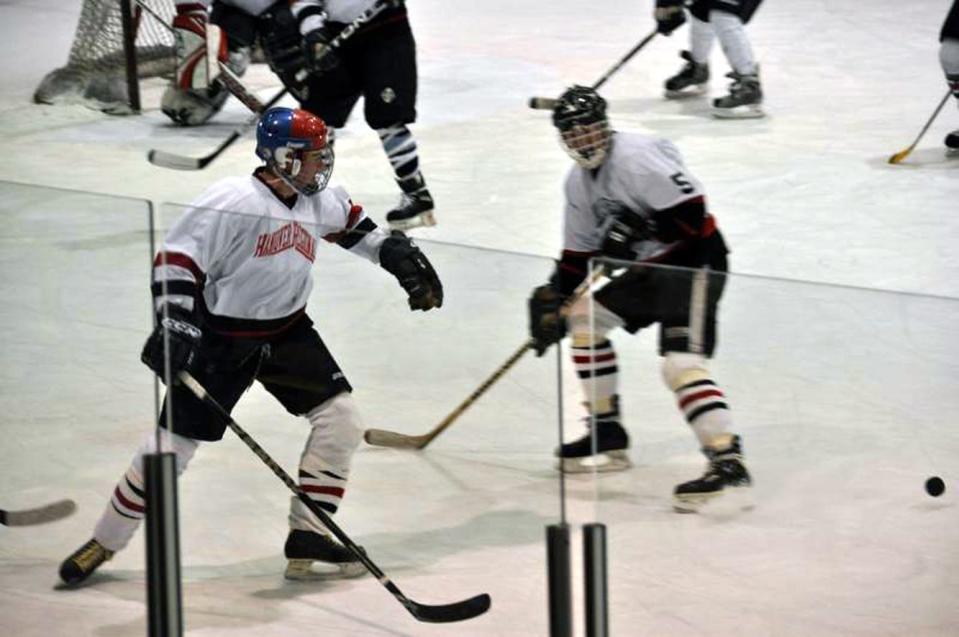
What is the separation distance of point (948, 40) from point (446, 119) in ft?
5.93

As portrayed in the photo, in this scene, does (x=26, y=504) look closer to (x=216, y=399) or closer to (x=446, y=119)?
(x=216, y=399)

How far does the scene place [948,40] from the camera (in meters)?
6.57

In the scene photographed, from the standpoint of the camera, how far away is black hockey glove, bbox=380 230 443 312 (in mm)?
2969

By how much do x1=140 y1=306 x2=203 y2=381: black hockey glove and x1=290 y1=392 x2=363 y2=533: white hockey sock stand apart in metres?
0.24

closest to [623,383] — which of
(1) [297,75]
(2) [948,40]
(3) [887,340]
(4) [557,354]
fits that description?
(4) [557,354]

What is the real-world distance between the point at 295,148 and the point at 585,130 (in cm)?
76

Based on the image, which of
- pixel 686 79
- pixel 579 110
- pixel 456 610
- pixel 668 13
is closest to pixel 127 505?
pixel 456 610

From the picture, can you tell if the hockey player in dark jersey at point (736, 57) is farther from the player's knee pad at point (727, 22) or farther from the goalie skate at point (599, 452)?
the goalie skate at point (599, 452)

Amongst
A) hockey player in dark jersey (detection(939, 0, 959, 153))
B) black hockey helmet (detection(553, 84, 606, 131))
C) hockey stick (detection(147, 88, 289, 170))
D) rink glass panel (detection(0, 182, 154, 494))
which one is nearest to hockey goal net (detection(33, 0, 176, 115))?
hockey stick (detection(147, 88, 289, 170))

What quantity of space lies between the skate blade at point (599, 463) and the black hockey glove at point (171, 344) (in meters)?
0.68

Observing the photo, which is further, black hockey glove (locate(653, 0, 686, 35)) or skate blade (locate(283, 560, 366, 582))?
black hockey glove (locate(653, 0, 686, 35))

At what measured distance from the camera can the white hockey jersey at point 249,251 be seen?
3100 mm

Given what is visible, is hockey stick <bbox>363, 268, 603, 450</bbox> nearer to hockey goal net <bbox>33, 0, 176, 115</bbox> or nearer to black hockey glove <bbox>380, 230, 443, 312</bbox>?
black hockey glove <bbox>380, 230, 443, 312</bbox>

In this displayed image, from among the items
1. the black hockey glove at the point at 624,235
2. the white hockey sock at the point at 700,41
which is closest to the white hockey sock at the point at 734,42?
the white hockey sock at the point at 700,41
